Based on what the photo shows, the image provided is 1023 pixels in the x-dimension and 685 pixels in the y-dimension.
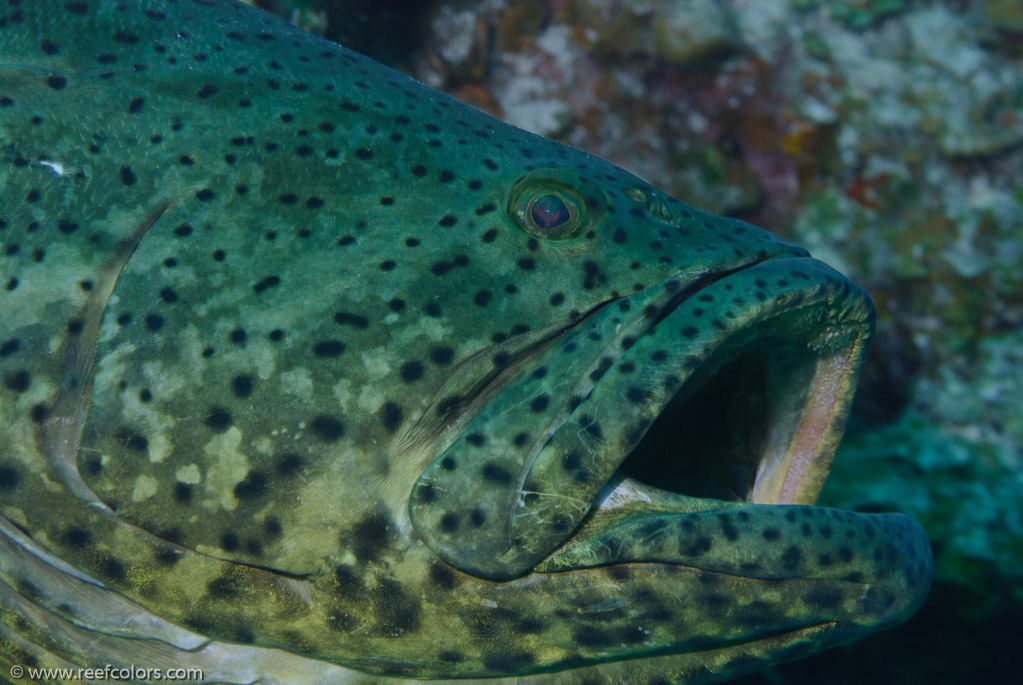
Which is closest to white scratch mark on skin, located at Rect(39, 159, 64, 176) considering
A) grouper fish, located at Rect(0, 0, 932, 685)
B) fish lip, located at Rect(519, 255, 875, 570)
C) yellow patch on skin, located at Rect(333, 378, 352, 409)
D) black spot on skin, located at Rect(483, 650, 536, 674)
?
grouper fish, located at Rect(0, 0, 932, 685)

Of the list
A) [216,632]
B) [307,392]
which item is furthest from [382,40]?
[216,632]

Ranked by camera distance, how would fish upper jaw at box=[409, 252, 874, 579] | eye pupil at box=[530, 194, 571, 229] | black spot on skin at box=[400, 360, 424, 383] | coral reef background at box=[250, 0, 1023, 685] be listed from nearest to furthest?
fish upper jaw at box=[409, 252, 874, 579] < black spot on skin at box=[400, 360, 424, 383] < eye pupil at box=[530, 194, 571, 229] < coral reef background at box=[250, 0, 1023, 685]

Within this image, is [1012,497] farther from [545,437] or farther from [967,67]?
[545,437]

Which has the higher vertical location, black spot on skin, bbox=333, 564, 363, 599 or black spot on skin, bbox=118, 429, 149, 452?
black spot on skin, bbox=118, 429, 149, 452

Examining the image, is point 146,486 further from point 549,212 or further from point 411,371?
point 549,212

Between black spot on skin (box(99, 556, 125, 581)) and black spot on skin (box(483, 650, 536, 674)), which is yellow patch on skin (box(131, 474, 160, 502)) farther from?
black spot on skin (box(483, 650, 536, 674))

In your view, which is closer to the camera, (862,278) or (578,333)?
(578,333)
